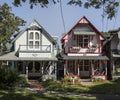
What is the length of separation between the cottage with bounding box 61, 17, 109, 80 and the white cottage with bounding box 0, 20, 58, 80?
194 centimetres

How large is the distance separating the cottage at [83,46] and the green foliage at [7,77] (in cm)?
1301

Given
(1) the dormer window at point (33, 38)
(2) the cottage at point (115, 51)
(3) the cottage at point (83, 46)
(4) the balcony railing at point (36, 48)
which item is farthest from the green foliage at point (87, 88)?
(2) the cottage at point (115, 51)

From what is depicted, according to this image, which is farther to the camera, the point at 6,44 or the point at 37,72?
the point at 6,44

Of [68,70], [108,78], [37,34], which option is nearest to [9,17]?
[37,34]

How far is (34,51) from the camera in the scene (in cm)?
4103

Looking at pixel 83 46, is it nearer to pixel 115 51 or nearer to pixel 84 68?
pixel 84 68

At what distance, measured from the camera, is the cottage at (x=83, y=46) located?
41531 millimetres

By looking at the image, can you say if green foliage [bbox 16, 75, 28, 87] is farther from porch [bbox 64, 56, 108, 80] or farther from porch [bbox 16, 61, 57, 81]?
porch [bbox 64, 56, 108, 80]

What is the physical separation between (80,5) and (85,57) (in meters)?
21.5

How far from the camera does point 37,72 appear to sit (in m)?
42.7

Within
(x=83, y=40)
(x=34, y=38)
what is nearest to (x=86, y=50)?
(x=83, y=40)

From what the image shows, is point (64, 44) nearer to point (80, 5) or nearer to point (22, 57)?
point (22, 57)

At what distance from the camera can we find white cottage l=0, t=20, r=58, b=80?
4100 cm

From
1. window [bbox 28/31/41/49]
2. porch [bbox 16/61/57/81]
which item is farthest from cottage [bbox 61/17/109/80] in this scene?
window [bbox 28/31/41/49]
